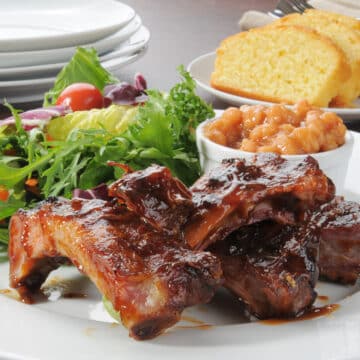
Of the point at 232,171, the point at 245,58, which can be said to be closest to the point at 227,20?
the point at 245,58

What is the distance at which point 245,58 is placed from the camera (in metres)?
3.76

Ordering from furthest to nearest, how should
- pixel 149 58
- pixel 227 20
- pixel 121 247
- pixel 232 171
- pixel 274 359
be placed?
1. pixel 227 20
2. pixel 149 58
3. pixel 232 171
4. pixel 121 247
5. pixel 274 359

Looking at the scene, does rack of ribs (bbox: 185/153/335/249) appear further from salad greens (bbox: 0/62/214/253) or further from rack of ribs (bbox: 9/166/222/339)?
salad greens (bbox: 0/62/214/253)

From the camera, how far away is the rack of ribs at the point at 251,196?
186cm

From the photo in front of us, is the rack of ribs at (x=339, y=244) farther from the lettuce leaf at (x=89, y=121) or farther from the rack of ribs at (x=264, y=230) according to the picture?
the lettuce leaf at (x=89, y=121)

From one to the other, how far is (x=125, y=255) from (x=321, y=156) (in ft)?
3.34

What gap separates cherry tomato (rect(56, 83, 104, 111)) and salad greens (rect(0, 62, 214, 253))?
0.25m

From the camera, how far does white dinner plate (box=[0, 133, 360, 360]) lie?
163cm

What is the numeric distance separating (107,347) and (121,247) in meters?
0.22

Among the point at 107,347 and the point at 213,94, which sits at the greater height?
the point at 107,347

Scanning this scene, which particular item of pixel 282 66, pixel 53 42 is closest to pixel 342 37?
pixel 282 66

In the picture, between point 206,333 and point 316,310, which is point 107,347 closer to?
point 206,333

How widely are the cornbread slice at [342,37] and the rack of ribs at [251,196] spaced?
1663mm

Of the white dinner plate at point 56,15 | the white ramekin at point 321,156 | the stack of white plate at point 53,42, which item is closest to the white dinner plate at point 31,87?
the stack of white plate at point 53,42
